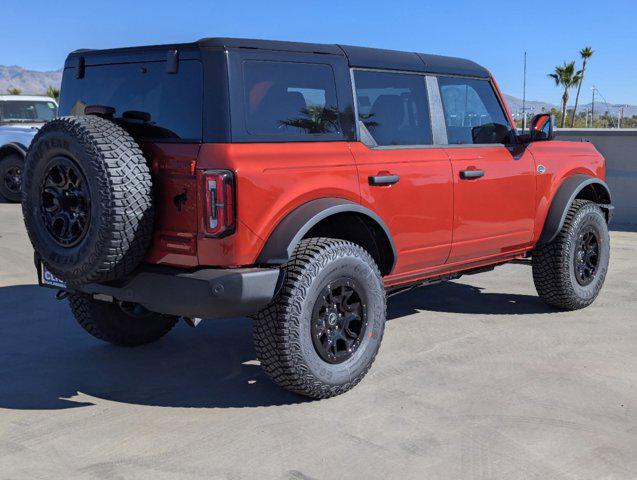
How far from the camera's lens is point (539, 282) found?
6.30 metres

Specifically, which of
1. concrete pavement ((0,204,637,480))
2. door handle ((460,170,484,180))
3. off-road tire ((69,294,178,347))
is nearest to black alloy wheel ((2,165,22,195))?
concrete pavement ((0,204,637,480))

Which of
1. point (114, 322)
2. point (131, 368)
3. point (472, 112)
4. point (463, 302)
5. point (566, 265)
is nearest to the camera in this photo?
point (131, 368)

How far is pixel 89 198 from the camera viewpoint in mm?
3852

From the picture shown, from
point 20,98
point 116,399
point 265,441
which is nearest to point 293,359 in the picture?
point 265,441

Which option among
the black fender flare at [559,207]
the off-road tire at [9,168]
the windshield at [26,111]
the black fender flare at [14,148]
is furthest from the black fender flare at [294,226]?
the windshield at [26,111]

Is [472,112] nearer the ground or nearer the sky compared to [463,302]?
nearer the sky

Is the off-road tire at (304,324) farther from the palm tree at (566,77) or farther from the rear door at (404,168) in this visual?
the palm tree at (566,77)

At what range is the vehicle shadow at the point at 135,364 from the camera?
4.38 meters

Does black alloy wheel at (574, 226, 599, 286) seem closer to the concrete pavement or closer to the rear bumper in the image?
the concrete pavement

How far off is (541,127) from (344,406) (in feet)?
9.23

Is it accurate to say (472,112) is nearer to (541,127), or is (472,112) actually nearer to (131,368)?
(541,127)

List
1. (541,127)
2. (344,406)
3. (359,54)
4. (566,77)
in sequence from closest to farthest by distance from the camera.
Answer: (344,406)
(359,54)
(541,127)
(566,77)

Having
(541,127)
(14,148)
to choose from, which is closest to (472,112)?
(541,127)

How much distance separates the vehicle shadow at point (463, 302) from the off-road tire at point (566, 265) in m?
0.21
